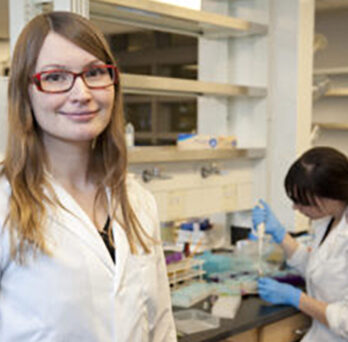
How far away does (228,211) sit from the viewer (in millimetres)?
3158

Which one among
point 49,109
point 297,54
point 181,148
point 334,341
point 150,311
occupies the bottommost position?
point 334,341

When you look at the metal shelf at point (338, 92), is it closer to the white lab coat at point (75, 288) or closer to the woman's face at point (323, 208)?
the woman's face at point (323, 208)

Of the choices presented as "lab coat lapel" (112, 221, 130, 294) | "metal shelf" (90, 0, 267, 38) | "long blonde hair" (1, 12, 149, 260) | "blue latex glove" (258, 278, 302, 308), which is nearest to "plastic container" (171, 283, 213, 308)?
"blue latex glove" (258, 278, 302, 308)

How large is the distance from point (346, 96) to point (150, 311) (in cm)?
387

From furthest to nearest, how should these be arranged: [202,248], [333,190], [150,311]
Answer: [202,248], [333,190], [150,311]

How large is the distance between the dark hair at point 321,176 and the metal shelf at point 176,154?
21.6 inches

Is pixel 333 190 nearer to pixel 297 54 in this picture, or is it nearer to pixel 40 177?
pixel 297 54

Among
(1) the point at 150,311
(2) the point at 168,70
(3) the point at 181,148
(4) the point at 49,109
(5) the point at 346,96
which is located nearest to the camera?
(4) the point at 49,109

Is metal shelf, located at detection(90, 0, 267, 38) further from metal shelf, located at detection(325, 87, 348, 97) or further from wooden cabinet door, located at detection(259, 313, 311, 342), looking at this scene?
metal shelf, located at detection(325, 87, 348, 97)

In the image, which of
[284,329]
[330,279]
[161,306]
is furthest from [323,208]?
[161,306]

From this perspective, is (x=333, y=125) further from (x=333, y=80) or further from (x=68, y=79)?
(x=68, y=79)

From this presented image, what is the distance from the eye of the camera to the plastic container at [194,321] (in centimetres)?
199

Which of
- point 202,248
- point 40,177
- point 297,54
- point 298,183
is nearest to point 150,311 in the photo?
point 40,177

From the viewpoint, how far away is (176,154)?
263 cm
